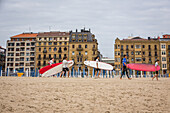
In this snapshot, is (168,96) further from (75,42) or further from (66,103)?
(75,42)

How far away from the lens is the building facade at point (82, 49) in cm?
7512

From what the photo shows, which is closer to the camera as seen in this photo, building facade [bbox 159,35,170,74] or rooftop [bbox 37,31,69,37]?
building facade [bbox 159,35,170,74]

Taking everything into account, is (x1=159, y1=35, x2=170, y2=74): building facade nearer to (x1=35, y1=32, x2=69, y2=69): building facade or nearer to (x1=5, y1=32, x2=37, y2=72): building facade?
(x1=35, y1=32, x2=69, y2=69): building facade

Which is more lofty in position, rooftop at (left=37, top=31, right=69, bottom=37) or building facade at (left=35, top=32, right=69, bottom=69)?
rooftop at (left=37, top=31, right=69, bottom=37)

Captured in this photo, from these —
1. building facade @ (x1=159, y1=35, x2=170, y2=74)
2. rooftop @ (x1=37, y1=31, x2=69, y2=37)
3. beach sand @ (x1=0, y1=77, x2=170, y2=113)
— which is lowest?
beach sand @ (x1=0, y1=77, x2=170, y2=113)

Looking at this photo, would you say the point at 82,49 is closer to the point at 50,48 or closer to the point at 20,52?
the point at 50,48

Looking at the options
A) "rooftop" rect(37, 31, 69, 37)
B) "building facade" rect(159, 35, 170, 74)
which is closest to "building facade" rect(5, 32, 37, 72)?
"rooftop" rect(37, 31, 69, 37)

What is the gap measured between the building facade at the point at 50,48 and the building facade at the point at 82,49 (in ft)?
8.36

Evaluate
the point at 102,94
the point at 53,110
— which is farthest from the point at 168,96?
the point at 53,110

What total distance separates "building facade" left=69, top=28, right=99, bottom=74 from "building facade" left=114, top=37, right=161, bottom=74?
882 centimetres

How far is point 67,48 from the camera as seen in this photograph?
7750 cm

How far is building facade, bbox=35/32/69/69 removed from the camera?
7744 centimetres

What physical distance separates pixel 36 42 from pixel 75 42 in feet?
52.4

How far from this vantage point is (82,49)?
7625 cm
